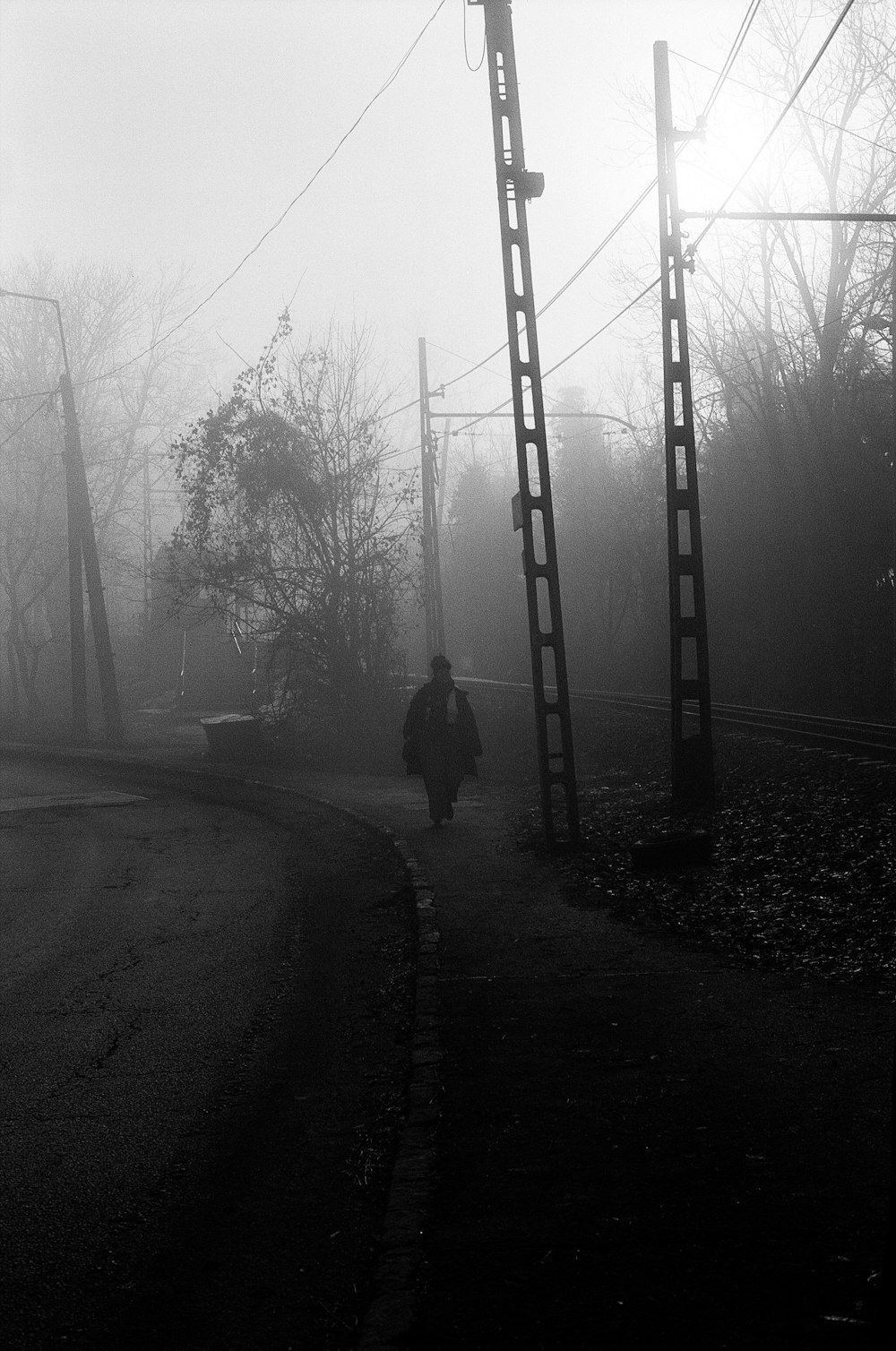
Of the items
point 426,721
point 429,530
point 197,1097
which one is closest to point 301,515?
point 429,530

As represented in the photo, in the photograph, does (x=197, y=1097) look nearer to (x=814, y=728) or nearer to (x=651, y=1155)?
(x=651, y=1155)

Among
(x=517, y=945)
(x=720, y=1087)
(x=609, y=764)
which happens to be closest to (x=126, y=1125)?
(x=720, y=1087)

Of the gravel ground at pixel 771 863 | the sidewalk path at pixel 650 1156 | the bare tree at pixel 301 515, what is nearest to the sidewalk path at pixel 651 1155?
the sidewalk path at pixel 650 1156

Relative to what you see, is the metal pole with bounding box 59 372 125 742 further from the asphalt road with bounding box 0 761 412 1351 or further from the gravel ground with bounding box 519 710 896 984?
the asphalt road with bounding box 0 761 412 1351

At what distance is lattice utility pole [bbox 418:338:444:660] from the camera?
3109 cm

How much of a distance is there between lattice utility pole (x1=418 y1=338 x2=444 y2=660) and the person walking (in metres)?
15.8

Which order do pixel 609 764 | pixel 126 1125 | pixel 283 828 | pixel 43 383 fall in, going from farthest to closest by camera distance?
pixel 43 383 < pixel 609 764 < pixel 283 828 < pixel 126 1125

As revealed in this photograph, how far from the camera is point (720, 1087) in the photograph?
5.33m

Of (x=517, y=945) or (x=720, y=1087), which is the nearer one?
(x=720, y=1087)

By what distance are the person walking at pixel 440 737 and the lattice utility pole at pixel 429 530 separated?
1578cm

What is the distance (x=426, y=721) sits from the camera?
47.4 ft

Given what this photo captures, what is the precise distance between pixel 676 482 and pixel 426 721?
12.5 feet

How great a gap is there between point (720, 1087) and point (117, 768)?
2116 cm

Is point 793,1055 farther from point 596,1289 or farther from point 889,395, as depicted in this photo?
point 889,395
